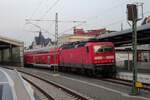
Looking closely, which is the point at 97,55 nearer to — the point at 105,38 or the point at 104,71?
the point at 104,71

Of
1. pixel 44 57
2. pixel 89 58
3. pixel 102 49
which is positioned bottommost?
pixel 89 58

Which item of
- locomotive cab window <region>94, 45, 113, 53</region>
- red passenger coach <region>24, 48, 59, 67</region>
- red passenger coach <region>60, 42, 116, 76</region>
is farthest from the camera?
red passenger coach <region>24, 48, 59, 67</region>

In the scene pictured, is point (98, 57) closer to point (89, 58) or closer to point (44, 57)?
point (89, 58)

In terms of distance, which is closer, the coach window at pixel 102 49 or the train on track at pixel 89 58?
the train on track at pixel 89 58

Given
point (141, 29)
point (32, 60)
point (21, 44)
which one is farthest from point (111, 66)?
point (21, 44)

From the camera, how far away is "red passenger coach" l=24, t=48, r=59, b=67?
50581 mm

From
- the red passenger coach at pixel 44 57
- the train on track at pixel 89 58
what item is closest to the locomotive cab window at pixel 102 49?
the train on track at pixel 89 58

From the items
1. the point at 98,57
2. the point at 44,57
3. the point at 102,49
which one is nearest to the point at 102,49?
the point at 102,49

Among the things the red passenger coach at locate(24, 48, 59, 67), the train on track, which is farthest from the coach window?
the red passenger coach at locate(24, 48, 59, 67)

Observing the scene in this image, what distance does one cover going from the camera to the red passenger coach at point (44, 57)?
50.6 meters

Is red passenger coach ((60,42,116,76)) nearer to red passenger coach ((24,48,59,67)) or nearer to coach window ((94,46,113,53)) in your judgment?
coach window ((94,46,113,53))

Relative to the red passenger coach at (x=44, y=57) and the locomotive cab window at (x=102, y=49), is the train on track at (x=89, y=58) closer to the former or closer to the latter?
the locomotive cab window at (x=102, y=49)

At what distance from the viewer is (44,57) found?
5891cm

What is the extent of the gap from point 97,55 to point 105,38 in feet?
19.5
